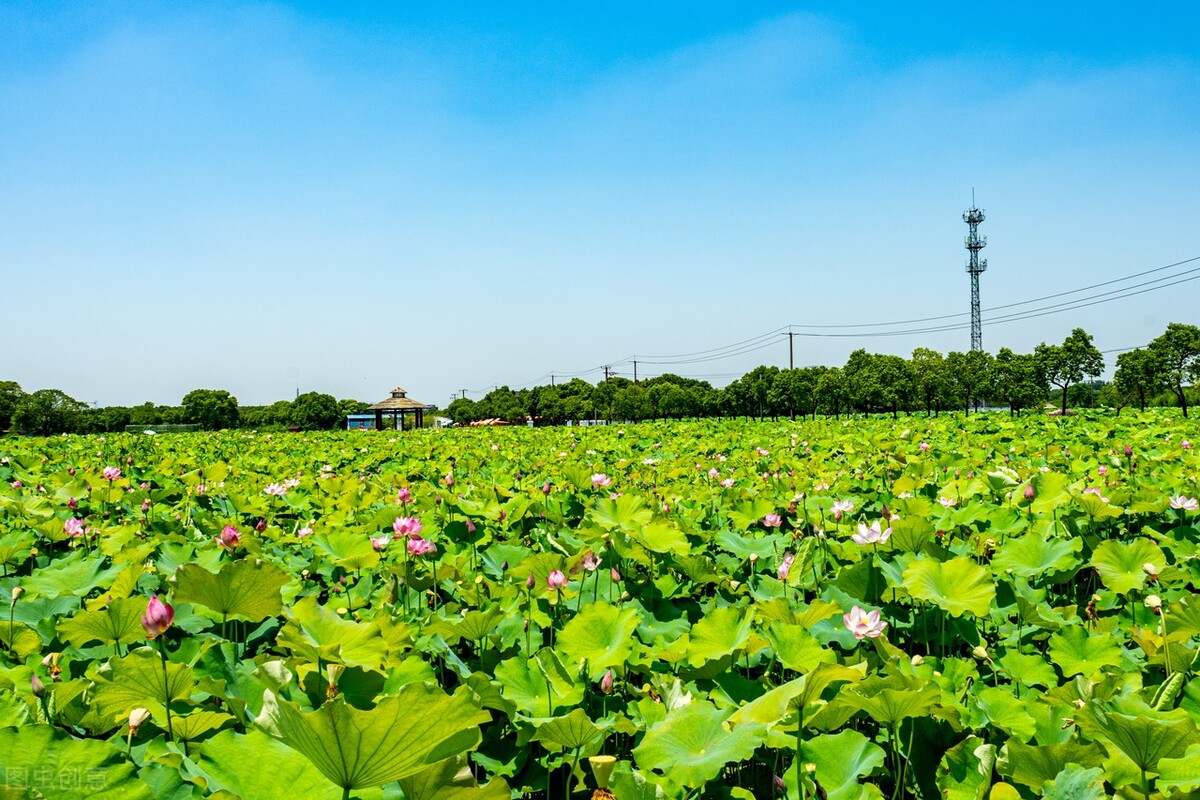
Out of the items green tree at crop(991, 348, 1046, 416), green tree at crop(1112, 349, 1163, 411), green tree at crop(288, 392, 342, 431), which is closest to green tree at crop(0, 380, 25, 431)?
green tree at crop(288, 392, 342, 431)

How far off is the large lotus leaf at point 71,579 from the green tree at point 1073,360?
37562mm

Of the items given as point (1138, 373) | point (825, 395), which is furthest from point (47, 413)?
point (1138, 373)

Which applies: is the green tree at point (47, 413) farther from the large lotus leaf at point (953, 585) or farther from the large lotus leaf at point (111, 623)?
→ the large lotus leaf at point (953, 585)

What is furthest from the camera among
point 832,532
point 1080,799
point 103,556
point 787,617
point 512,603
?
point 832,532

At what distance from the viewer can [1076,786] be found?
889 mm

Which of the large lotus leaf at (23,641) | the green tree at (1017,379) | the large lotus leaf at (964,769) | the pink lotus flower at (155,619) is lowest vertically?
the large lotus leaf at (964,769)

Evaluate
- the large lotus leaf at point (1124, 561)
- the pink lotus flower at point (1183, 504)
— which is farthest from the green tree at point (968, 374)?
the large lotus leaf at point (1124, 561)

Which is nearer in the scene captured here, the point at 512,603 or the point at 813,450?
the point at 512,603

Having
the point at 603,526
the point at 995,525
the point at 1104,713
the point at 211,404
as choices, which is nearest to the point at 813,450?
the point at 995,525

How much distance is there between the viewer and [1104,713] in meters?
0.93

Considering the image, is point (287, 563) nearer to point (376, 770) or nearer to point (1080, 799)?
point (376, 770)

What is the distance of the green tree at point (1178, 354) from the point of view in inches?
1231

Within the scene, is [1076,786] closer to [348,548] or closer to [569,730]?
[569,730]

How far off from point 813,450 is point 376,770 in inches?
224
